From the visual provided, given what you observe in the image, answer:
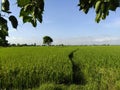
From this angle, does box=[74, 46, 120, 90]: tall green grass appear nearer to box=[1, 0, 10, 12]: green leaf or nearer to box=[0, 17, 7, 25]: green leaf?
box=[0, 17, 7, 25]: green leaf

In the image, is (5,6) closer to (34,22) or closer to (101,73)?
(34,22)

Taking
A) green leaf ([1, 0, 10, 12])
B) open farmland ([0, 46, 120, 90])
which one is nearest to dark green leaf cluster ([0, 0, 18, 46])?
green leaf ([1, 0, 10, 12])

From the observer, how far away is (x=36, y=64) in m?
20.8

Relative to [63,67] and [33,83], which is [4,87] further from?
[63,67]

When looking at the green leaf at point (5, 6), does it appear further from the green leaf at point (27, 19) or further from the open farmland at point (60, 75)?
the open farmland at point (60, 75)

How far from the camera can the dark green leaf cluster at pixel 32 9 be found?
1874mm

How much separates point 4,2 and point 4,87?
15880 millimetres

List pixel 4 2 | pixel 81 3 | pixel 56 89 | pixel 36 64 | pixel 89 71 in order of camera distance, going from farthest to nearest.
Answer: pixel 36 64 → pixel 89 71 → pixel 56 89 → pixel 81 3 → pixel 4 2

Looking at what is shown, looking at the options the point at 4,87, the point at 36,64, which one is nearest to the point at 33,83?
the point at 4,87

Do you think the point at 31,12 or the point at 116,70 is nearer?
the point at 31,12

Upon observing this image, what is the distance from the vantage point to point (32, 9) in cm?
191

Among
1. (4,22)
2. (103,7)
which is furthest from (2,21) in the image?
(103,7)

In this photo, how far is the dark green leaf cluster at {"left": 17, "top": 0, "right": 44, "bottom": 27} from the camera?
1.87 metres

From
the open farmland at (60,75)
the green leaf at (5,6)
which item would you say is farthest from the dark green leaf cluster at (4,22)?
the open farmland at (60,75)
